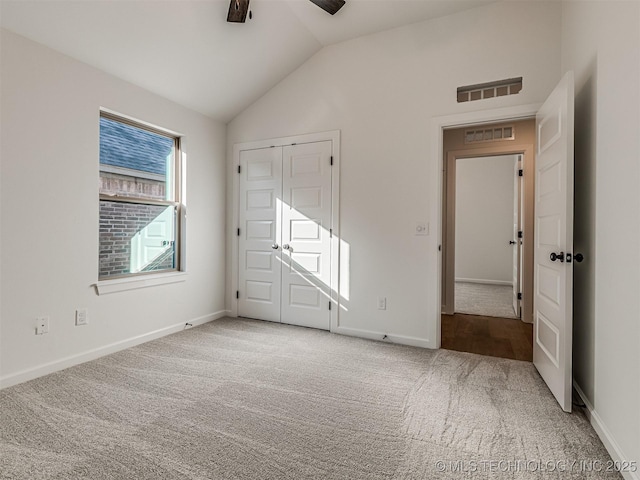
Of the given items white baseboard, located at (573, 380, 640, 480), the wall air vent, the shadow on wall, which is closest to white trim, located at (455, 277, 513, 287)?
the wall air vent

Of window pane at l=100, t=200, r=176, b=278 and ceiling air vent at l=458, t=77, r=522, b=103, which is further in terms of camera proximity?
window pane at l=100, t=200, r=176, b=278

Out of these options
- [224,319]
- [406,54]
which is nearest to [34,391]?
[224,319]

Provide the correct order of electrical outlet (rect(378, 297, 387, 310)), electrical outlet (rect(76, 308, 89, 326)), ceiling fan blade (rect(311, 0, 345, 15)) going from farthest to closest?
electrical outlet (rect(378, 297, 387, 310)), electrical outlet (rect(76, 308, 89, 326)), ceiling fan blade (rect(311, 0, 345, 15))

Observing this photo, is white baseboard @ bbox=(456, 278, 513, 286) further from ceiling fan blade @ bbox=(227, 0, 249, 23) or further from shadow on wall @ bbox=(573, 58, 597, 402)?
ceiling fan blade @ bbox=(227, 0, 249, 23)

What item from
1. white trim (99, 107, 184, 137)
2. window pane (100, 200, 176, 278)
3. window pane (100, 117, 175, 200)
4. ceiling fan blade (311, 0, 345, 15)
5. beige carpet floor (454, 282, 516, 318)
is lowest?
beige carpet floor (454, 282, 516, 318)

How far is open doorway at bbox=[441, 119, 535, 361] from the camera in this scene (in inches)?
157

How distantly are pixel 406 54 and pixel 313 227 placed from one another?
198cm

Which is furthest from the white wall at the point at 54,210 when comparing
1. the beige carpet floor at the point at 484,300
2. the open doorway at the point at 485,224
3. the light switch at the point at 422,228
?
the open doorway at the point at 485,224

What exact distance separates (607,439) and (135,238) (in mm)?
3857

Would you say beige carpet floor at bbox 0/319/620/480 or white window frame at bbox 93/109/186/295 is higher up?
white window frame at bbox 93/109/186/295

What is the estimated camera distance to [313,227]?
3.93 m

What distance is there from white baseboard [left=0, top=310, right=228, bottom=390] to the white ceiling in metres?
2.40

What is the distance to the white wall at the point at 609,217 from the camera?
1561 mm

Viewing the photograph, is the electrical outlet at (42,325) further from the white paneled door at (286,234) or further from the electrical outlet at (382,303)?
the electrical outlet at (382,303)
